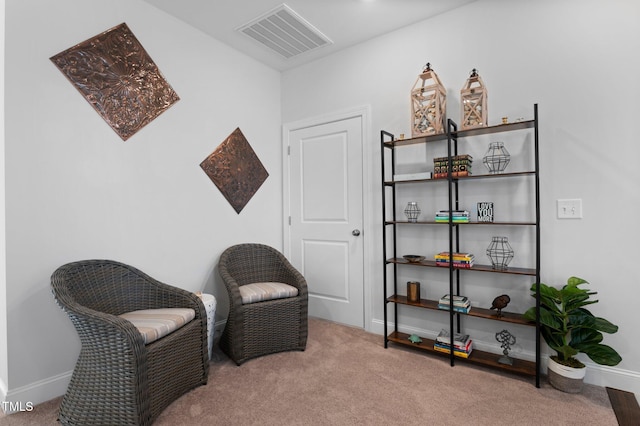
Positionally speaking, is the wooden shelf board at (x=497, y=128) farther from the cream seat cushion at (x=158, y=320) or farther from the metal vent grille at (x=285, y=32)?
the cream seat cushion at (x=158, y=320)

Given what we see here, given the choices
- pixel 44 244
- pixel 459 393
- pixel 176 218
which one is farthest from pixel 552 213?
pixel 44 244

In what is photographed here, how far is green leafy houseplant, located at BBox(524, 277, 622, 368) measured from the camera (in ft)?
6.15

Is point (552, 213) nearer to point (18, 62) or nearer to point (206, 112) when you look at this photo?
point (206, 112)

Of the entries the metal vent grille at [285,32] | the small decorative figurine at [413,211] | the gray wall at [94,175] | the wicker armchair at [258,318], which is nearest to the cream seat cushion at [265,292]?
the wicker armchair at [258,318]

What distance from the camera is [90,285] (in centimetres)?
198

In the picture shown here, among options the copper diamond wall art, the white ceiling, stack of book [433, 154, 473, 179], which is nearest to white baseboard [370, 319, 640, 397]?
stack of book [433, 154, 473, 179]

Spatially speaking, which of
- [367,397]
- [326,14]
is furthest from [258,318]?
[326,14]

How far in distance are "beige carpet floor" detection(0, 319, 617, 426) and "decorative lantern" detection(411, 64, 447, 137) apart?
1760mm

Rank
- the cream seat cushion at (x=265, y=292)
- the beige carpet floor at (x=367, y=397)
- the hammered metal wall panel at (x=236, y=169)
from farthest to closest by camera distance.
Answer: the hammered metal wall panel at (x=236, y=169), the cream seat cushion at (x=265, y=292), the beige carpet floor at (x=367, y=397)

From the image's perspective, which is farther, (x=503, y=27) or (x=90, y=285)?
(x=503, y=27)

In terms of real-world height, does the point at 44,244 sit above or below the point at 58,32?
below

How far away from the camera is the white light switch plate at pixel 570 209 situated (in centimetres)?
209

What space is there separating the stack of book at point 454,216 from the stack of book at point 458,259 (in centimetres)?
26

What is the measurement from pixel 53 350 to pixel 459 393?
8.29ft
